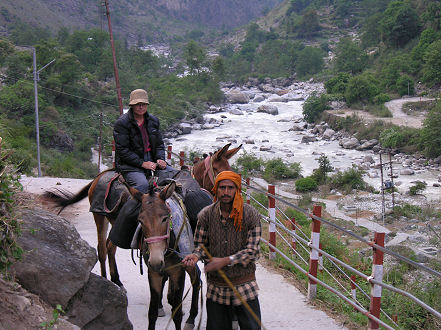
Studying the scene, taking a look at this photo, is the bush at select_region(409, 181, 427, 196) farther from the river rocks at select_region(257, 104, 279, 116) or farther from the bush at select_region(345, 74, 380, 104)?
the river rocks at select_region(257, 104, 279, 116)

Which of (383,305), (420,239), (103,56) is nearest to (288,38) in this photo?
(103,56)

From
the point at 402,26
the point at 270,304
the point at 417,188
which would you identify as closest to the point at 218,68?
the point at 402,26

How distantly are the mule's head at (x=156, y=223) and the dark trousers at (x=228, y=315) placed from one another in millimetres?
491

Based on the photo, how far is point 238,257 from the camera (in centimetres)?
326

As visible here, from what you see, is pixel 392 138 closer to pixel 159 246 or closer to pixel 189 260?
pixel 159 246

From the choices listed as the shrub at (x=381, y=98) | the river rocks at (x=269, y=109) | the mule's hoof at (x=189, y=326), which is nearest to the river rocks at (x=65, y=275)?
the mule's hoof at (x=189, y=326)

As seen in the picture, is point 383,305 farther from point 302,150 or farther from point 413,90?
point 413,90

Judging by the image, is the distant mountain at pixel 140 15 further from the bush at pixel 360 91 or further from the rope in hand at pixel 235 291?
the rope in hand at pixel 235 291

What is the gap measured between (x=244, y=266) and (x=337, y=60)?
60.4 m

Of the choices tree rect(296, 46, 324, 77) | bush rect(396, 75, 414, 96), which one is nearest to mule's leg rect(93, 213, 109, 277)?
bush rect(396, 75, 414, 96)

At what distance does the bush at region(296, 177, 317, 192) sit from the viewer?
25016mm

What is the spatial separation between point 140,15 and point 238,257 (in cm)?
13626

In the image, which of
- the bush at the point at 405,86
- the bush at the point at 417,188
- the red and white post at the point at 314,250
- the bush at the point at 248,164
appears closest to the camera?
the red and white post at the point at 314,250

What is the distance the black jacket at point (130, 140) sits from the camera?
16.6ft
